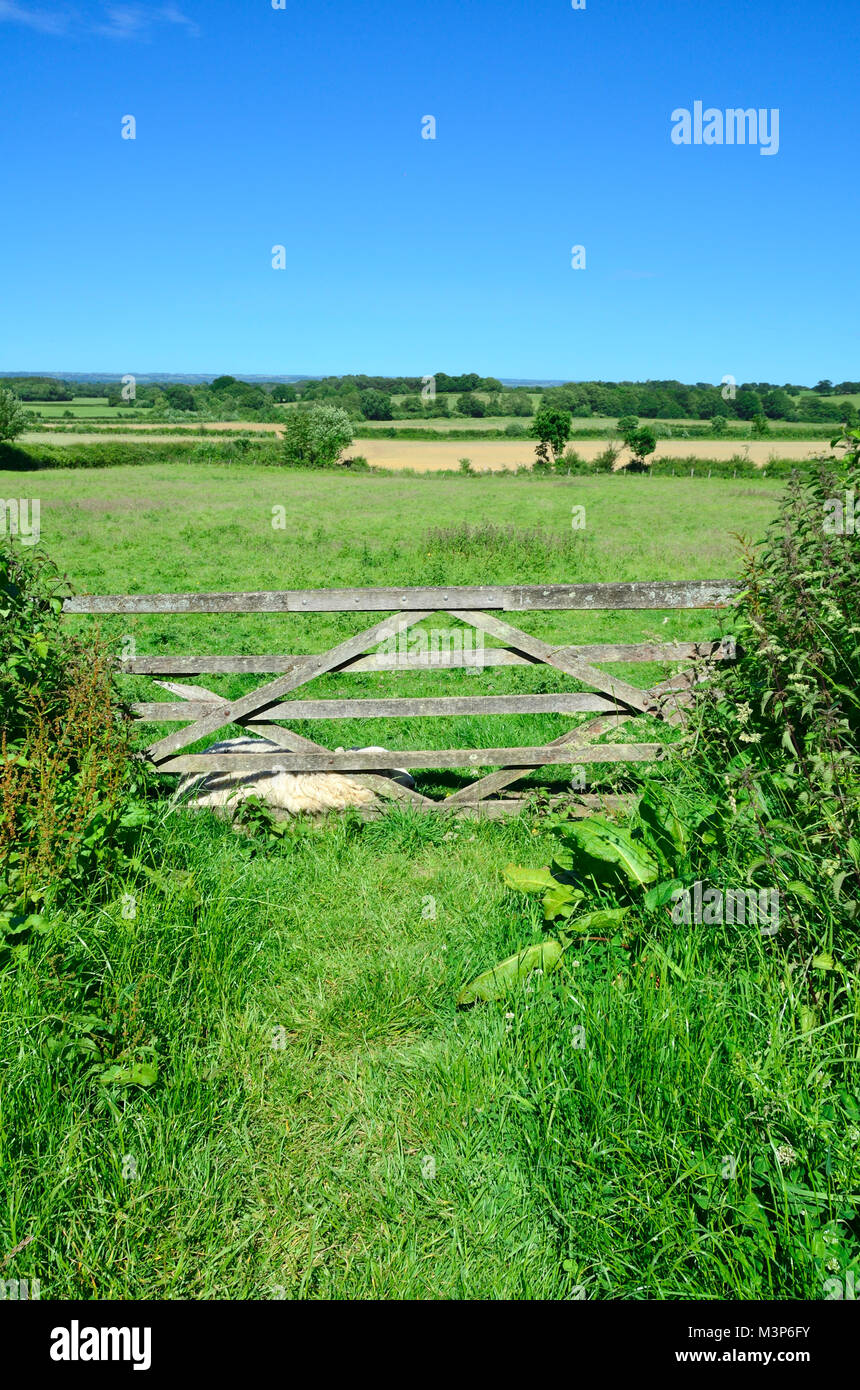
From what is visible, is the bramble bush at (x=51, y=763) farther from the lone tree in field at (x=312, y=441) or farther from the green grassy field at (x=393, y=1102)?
the lone tree in field at (x=312, y=441)

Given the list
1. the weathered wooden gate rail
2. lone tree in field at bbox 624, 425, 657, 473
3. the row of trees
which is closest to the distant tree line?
the row of trees

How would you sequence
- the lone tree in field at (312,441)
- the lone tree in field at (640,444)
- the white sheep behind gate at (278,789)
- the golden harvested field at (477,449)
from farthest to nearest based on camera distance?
the lone tree in field at (640,444), the lone tree in field at (312,441), the golden harvested field at (477,449), the white sheep behind gate at (278,789)

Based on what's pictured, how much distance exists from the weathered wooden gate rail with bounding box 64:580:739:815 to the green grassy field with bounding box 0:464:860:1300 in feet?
2.12

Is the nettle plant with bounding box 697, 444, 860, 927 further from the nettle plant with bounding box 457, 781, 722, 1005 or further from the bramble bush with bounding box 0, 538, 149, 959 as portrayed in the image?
the bramble bush with bounding box 0, 538, 149, 959

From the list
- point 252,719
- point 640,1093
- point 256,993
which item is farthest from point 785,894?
point 252,719

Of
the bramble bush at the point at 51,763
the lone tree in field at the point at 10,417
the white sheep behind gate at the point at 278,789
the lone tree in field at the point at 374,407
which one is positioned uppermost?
the lone tree in field at the point at 374,407

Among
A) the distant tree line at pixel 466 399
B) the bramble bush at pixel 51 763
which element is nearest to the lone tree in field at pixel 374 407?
the distant tree line at pixel 466 399

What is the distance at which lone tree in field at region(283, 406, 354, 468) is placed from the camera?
6259 centimetres

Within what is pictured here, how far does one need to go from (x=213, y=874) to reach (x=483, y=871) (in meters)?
1.57

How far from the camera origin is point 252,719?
19.1 ft

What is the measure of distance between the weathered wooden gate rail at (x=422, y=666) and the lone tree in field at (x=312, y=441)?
58594mm

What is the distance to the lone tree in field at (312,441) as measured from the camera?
2464 inches

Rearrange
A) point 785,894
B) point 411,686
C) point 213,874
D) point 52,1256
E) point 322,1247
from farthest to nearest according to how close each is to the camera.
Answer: point 411,686 → point 213,874 → point 785,894 → point 322,1247 → point 52,1256
